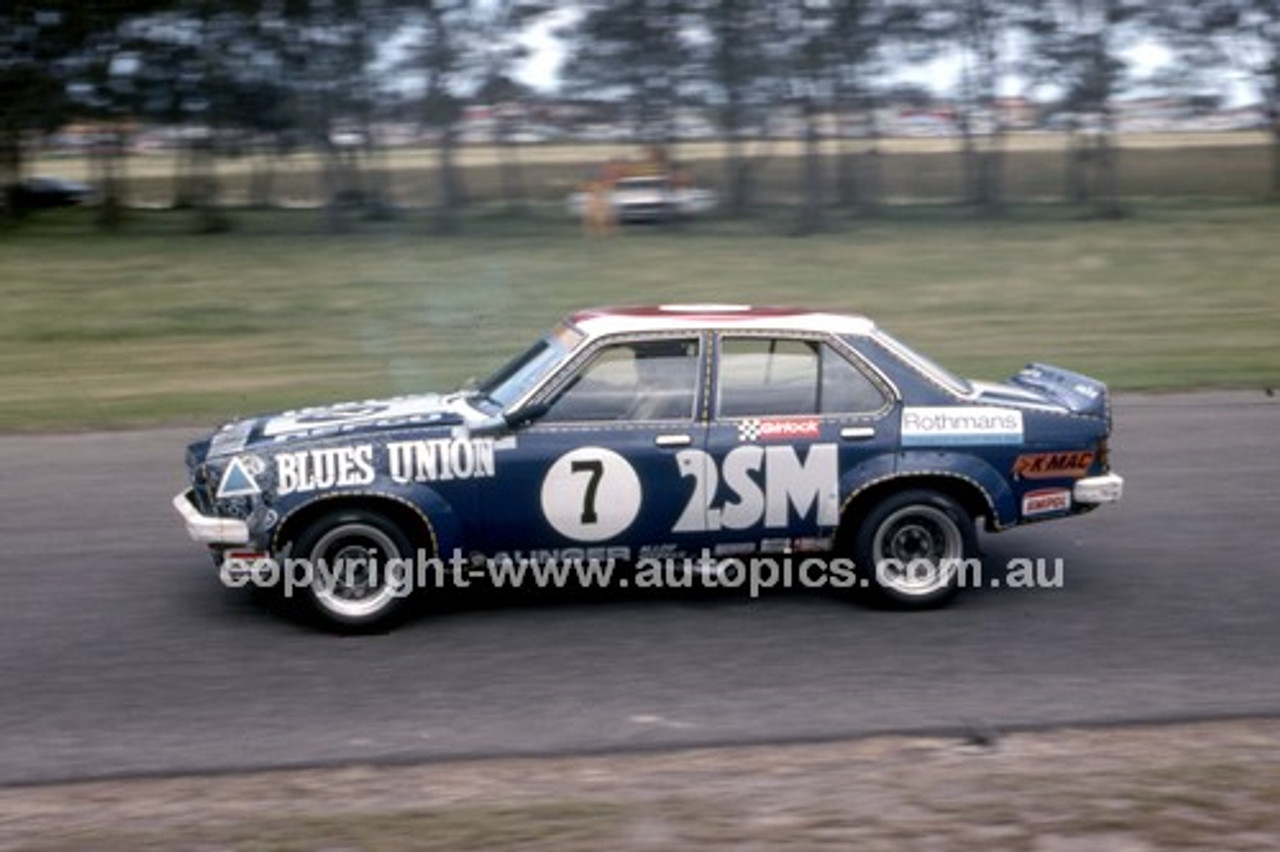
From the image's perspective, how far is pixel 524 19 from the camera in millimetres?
39688

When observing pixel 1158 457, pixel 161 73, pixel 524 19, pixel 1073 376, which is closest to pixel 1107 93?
pixel 524 19

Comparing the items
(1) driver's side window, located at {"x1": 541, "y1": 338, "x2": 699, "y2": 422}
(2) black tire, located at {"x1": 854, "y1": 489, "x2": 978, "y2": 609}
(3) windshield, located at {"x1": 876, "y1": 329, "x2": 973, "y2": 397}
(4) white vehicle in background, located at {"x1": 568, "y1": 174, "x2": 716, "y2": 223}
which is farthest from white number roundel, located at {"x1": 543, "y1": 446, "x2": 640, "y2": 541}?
(4) white vehicle in background, located at {"x1": 568, "y1": 174, "x2": 716, "y2": 223}

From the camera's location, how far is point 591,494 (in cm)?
841

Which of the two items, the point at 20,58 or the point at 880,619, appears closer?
the point at 880,619

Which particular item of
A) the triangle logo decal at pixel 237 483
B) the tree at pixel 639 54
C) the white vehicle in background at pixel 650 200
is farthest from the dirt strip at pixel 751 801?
the tree at pixel 639 54

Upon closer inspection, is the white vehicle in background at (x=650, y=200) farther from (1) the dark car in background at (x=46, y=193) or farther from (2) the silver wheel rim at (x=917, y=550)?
(2) the silver wheel rim at (x=917, y=550)

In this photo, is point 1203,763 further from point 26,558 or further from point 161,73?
point 161,73

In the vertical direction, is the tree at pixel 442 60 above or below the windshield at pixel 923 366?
above

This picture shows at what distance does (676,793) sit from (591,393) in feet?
9.63

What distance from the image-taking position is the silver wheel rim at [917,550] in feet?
28.6

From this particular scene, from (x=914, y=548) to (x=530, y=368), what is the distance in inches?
81.6

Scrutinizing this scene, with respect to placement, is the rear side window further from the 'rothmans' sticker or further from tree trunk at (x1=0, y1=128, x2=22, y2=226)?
tree trunk at (x1=0, y1=128, x2=22, y2=226)

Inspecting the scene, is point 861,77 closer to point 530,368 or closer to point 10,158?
point 10,158

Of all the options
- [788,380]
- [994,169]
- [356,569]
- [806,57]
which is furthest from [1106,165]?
[356,569]
